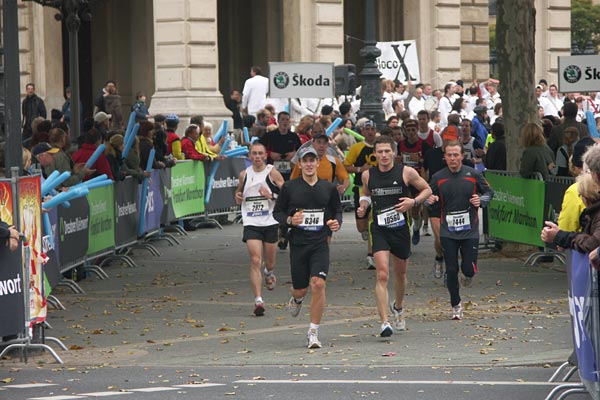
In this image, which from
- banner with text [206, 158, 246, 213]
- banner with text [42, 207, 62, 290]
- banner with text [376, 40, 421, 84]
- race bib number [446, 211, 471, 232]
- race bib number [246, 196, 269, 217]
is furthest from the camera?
banner with text [376, 40, 421, 84]

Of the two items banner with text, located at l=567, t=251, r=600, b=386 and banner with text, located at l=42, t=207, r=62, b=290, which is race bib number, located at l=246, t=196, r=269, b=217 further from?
banner with text, located at l=567, t=251, r=600, b=386

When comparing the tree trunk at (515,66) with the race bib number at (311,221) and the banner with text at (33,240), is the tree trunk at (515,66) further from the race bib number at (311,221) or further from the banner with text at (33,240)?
the banner with text at (33,240)

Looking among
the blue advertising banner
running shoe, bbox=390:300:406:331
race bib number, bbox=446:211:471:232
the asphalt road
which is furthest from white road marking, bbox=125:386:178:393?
race bib number, bbox=446:211:471:232

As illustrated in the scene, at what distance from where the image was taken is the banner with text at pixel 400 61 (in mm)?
37250

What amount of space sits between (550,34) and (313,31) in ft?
27.3

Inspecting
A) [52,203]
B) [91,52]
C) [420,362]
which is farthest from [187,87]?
[420,362]

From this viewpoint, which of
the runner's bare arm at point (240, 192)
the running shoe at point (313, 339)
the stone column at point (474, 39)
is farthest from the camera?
the stone column at point (474, 39)

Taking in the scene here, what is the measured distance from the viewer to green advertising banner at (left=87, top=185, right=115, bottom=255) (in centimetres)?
1933

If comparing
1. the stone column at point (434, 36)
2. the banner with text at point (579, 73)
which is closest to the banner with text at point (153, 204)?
the banner with text at point (579, 73)

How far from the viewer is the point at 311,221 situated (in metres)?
14.5

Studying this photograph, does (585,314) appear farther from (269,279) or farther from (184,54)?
(184,54)

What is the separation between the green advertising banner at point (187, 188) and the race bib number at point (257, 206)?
26.8 feet

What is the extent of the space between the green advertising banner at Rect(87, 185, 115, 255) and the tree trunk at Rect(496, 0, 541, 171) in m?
5.47

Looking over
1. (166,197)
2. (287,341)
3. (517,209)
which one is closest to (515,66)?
(517,209)
